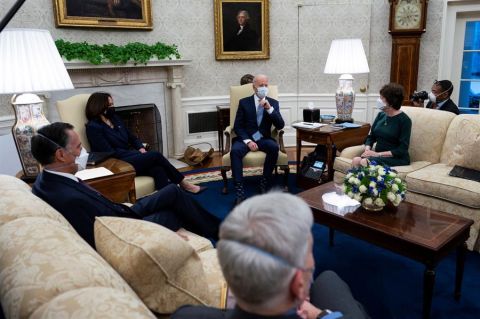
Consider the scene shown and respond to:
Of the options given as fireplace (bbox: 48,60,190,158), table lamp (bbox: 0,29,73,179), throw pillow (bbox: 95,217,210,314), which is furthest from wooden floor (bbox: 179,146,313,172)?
throw pillow (bbox: 95,217,210,314)

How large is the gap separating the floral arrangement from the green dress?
1019mm

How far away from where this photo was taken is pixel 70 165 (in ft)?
7.14

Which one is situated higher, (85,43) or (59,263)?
(85,43)

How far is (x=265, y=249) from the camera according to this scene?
92cm

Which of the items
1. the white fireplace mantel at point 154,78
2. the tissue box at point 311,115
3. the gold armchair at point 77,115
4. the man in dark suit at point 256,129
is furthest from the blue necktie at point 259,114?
the white fireplace mantel at point 154,78

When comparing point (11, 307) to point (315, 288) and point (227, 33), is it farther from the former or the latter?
point (227, 33)

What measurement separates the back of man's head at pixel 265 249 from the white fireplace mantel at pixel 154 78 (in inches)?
172

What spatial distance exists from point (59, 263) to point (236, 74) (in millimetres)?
5420

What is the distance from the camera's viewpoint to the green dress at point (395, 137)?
143 inches

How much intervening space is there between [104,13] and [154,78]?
103 cm

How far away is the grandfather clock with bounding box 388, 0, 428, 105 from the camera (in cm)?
567

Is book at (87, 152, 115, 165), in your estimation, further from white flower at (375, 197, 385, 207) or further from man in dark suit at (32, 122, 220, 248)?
white flower at (375, 197, 385, 207)

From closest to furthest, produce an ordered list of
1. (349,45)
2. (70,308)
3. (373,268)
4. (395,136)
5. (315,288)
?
(70,308), (315,288), (373,268), (395,136), (349,45)

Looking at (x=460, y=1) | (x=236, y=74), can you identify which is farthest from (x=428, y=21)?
(x=236, y=74)
